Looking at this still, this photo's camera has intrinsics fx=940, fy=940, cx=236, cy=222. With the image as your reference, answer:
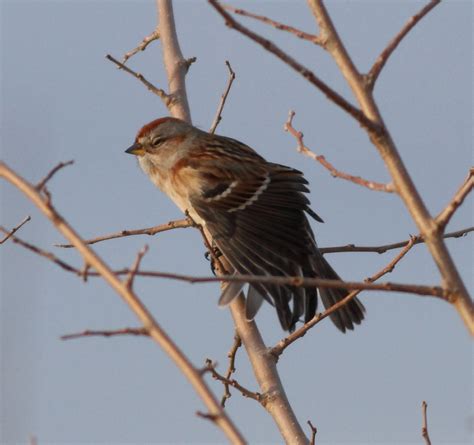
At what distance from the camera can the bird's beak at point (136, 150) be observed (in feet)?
22.0

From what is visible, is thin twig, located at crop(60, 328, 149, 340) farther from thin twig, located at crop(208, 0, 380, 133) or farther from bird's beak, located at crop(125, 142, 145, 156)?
bird's beak, located at crop(125, 142, 145, 156)

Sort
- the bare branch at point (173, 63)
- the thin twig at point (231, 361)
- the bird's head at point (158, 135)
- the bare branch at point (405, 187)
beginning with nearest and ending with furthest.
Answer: the bare branch at point (405, 187) → the thin twig at point (231, 361) → the bare branch at point (173, 63) → the bird's head at point (158, 135)

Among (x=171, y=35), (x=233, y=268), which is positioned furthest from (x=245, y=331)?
(x=171, y=35)

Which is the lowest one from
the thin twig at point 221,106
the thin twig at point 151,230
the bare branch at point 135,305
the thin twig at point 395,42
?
the bare branch at point 135,305

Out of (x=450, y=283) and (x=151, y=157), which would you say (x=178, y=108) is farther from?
(x=450, y=283)

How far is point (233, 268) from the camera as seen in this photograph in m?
5.32

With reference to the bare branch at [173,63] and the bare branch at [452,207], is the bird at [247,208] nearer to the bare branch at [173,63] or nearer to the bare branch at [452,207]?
the bare branch at [173,63]

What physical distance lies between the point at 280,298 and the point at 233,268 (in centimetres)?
67

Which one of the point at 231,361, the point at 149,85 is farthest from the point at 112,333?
the point at 149,85

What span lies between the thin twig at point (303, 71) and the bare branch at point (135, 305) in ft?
2.16

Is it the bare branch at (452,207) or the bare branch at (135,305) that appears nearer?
the bare branch at (135,305)

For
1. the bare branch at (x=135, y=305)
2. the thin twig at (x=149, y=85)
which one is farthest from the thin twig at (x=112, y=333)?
the thin twig at (x=149, y=85)

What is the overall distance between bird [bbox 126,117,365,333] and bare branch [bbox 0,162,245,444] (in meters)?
2.04

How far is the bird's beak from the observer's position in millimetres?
6703
